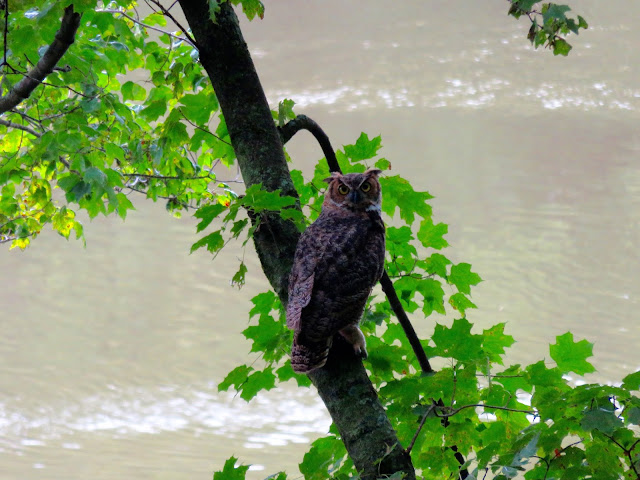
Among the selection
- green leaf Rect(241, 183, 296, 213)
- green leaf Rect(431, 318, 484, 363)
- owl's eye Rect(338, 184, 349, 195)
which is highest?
owl's eye Rect(338, 184, 349, 195)

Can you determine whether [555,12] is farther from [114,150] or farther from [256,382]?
[114,150]

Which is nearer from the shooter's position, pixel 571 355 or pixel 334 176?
pixel 571 355

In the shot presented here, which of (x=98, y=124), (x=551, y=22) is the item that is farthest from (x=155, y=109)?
(x=551, y=22)

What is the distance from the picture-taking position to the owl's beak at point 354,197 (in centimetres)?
182

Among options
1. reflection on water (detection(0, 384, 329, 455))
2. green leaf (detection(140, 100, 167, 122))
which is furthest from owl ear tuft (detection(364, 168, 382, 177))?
reflection on water (detection(0, 384, 329, 455))

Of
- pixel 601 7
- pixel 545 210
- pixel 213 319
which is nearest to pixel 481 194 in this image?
pixel 545 210

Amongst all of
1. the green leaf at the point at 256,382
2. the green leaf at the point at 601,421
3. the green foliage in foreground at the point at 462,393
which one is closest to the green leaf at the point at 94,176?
the green foliage in foreground at the point at 462,393

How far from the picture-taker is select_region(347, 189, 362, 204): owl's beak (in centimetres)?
182

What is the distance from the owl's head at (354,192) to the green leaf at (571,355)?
1.93 ft

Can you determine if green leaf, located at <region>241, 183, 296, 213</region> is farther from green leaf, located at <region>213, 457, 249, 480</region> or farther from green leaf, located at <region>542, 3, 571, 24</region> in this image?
green leaf, located at <region>542, 3, 571, 24</region>

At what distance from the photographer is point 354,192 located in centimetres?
183

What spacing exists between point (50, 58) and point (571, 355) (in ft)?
4.95

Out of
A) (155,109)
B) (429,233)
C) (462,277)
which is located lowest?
(462,277)

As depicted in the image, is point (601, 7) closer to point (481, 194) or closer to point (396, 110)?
point (396, 110)
